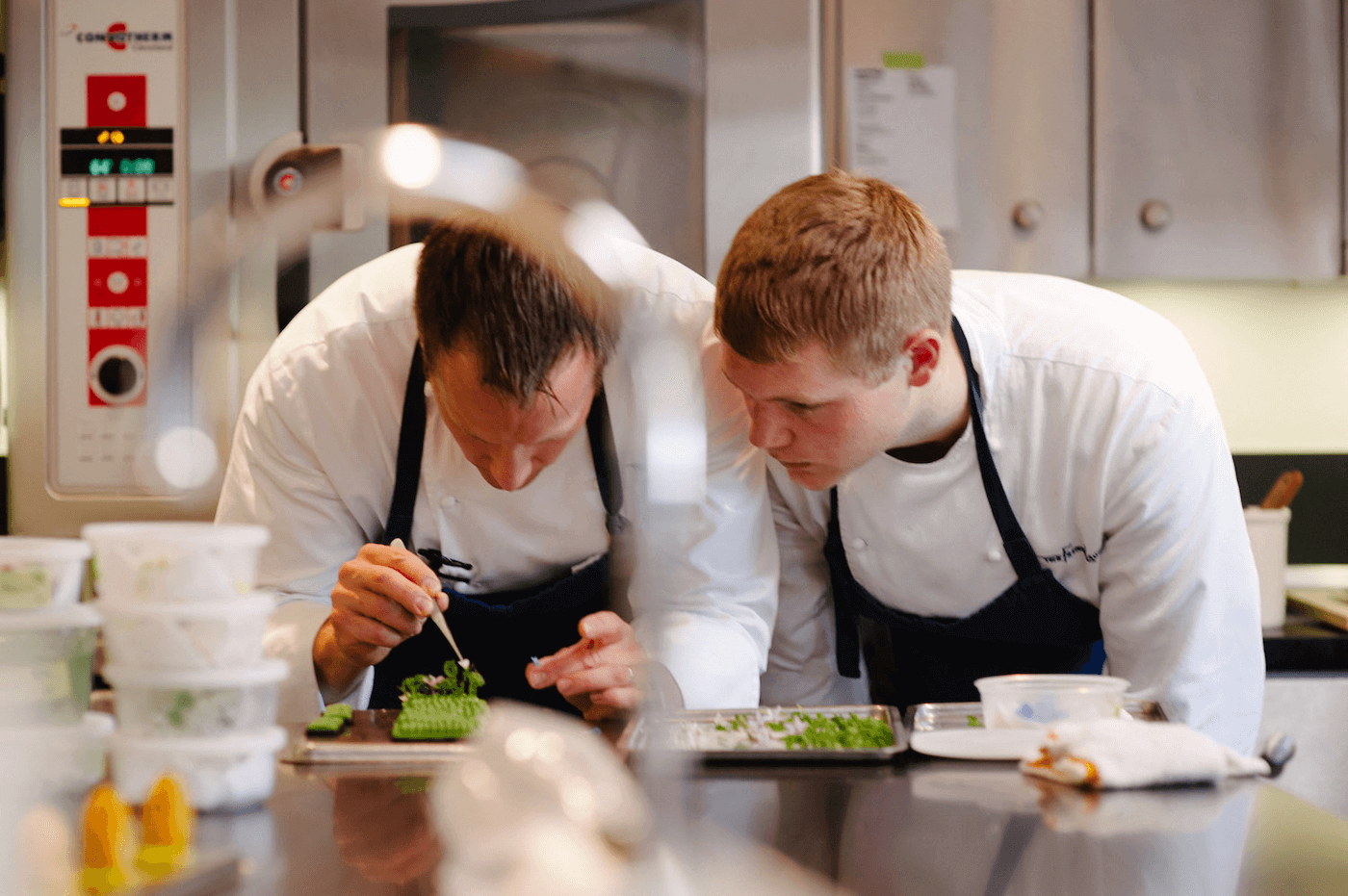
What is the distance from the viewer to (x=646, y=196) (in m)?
0.71

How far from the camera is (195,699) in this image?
1.52ft

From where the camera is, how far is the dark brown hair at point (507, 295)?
492 mm

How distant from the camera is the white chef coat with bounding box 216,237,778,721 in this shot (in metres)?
0.51

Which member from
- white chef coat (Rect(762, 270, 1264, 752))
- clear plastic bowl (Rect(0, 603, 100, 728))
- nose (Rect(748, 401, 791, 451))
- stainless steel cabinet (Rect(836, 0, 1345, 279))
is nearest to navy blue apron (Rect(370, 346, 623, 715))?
clear plastic bowl (Rect(0, 603, 100, 728))

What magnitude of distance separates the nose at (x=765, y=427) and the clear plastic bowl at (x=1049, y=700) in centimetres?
29

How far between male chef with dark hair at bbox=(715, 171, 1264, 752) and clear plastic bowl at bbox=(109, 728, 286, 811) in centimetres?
67

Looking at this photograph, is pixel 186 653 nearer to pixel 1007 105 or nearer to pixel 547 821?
pixel 547 821

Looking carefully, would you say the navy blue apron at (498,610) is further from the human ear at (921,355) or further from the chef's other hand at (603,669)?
the human ear at (921,355)

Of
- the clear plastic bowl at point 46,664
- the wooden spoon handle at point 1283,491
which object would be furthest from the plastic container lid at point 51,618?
the wooden spoon handle at point 1283,491

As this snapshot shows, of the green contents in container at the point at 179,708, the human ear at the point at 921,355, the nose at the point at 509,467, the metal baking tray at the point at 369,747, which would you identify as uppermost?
the human ear at the point at 921,355

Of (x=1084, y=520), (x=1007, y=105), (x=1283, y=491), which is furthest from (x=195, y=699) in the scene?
(x=1283, y=491)

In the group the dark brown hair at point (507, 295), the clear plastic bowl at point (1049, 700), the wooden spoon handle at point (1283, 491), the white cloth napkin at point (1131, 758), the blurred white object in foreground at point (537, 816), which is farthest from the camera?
the wooden spoon handle at point (1283, 491)

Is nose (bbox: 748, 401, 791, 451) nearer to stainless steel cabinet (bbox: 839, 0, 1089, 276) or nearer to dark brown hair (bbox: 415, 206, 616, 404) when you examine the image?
dark brown hair (bbox: 415, 206, 616, 404)

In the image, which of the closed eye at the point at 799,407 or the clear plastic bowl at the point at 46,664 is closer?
the clear plastic bowl at the point at 46,664
